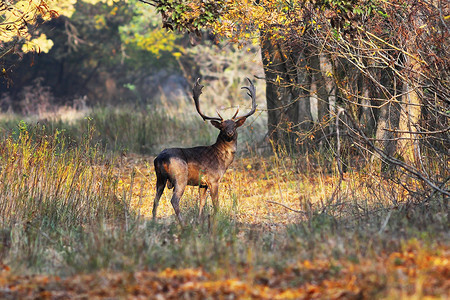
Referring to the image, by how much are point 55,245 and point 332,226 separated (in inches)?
123

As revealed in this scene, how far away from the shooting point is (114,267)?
21.6 ft

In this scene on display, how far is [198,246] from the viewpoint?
7039 millimetres

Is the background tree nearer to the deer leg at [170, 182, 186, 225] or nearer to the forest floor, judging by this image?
the forest floor

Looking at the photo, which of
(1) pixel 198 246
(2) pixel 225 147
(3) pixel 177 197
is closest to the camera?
(1) pixel 198 246

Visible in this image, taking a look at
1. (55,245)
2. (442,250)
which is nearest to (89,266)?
(55,245)

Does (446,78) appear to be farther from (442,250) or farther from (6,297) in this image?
(6,297)

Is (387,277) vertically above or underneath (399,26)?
underneath

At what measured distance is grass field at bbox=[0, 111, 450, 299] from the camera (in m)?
5.79

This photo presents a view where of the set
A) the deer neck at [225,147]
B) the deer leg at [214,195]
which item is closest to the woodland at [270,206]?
the deer leg at [214,195]

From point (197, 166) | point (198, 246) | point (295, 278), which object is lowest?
point (295, 278)

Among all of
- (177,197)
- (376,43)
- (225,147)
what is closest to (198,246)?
(177,197)

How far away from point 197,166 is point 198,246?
333cm

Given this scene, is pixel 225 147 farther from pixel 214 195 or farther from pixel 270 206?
pixel 270 206

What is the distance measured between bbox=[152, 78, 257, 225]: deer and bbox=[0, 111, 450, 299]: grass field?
367mm
